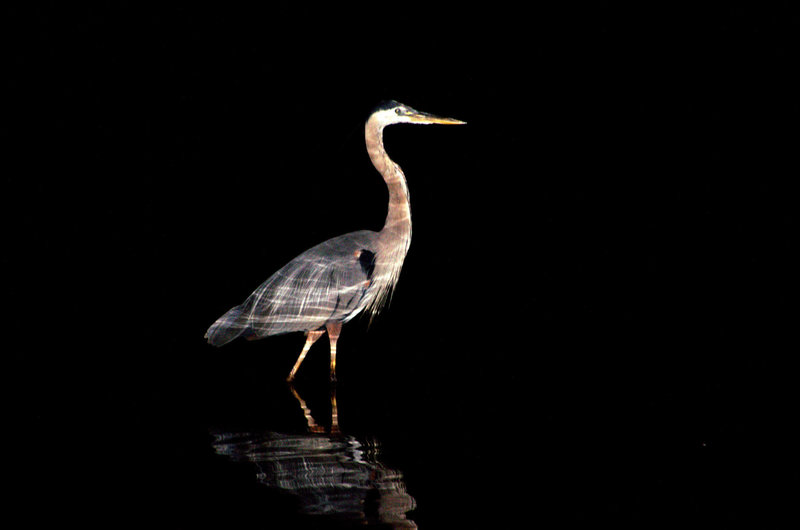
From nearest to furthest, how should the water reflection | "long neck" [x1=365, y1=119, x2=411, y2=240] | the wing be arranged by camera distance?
the water reflection < the wing < "long neck" [x1=365, y1=119, x2=411, y2=240]

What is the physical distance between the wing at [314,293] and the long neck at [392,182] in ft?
0.59

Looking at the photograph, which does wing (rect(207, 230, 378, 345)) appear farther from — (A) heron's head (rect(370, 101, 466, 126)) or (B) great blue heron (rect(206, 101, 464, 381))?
(A) heron's head (rect(370, 101, 466, 126))

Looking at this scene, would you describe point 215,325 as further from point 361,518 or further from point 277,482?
point 361,518

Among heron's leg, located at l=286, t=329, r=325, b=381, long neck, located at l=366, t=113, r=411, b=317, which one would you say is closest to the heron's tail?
heron's leg, located at l=286, t=329, r=325, b=381

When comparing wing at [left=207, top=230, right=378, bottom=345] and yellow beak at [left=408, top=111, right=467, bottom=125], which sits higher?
yellow beak at [left=408, top=111, right=467, bottom=125]

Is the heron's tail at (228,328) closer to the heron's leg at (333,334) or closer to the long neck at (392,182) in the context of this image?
the heron's leg at (333,334)

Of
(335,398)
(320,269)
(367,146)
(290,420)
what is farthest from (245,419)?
(367,146)

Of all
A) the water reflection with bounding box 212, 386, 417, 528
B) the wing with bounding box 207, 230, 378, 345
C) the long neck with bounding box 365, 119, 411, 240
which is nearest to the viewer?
the water reflection with bounding box 212, 386, 417, 528

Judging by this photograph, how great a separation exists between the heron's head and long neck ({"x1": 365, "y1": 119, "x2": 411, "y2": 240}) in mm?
54

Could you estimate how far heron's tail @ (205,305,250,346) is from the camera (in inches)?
231

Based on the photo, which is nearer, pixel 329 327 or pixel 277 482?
pixel 277 482

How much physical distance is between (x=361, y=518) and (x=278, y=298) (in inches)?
97.0

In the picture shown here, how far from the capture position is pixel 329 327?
581 cm

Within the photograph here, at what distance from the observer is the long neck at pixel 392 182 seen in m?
5.85
